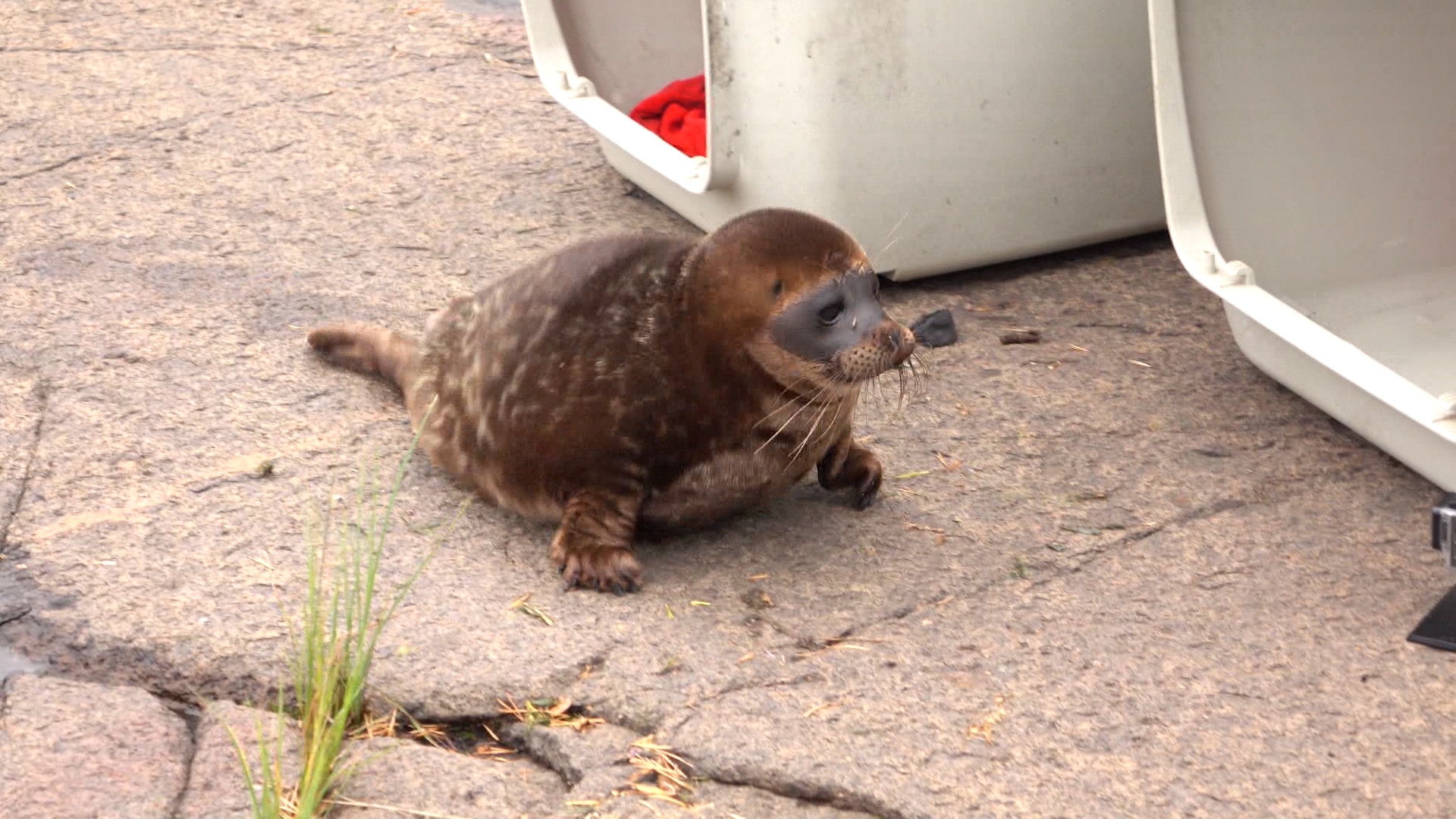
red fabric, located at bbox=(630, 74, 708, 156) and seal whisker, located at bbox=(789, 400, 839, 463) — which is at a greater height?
→ seal whisker, located at bbox=(789, 400, 839, 463)

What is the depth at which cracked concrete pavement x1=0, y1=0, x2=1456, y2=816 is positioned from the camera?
8.64ft

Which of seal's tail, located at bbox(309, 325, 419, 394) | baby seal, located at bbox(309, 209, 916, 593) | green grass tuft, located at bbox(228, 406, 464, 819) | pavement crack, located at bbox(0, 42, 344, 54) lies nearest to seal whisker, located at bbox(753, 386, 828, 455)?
baby seal, located at bbox(309, 209, 916, 593)

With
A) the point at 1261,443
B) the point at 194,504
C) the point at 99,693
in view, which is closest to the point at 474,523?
the point at 194,504

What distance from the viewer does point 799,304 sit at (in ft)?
9.96

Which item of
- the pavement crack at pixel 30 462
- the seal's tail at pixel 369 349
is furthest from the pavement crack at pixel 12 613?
the seal's tail at pixel 369 349

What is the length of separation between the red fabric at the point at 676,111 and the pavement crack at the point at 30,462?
1.97 meters

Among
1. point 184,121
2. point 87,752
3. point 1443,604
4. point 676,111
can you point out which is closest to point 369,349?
point 87,752

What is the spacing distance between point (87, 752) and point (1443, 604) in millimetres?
2329

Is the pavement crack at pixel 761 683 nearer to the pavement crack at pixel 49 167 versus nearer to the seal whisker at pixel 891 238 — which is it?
the seal whisker at pixel 891 238

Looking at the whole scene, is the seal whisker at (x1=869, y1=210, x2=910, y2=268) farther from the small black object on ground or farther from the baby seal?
the baby seal

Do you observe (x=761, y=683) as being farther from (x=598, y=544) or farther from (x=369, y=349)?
(x=369, y=349)

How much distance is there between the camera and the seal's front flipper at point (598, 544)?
3.11 meters

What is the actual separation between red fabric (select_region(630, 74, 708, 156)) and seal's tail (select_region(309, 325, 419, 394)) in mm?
1408

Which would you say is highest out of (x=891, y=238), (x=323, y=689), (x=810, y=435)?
(x=323, y=689)
